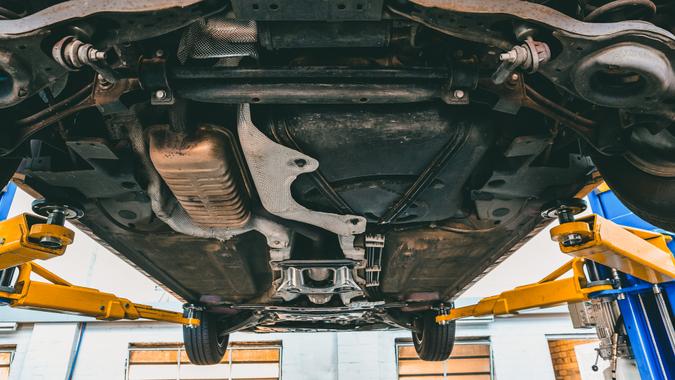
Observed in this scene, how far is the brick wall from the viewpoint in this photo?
793 cm

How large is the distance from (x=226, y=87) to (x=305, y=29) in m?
0.26

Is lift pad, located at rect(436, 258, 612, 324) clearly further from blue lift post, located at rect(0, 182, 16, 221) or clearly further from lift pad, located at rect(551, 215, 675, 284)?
blue lift post, located at rect(0, 182, 16, 221)

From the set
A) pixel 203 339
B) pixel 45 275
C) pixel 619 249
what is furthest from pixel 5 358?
pixel 619 249

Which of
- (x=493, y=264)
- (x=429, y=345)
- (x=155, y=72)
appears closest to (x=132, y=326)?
(x=429, y=345)

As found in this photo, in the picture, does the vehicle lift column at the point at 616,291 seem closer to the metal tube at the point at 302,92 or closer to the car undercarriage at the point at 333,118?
the car undercarriage at the point at 333,118

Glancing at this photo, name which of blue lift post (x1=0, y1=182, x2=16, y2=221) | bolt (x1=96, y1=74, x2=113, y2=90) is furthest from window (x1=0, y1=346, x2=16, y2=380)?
bolt (x1=96, y1=74, x2=113, y2=90)

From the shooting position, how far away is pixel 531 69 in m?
0.88

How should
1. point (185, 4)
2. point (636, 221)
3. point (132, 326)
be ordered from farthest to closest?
point (132, 326), point (636, 221), point (185, 4)

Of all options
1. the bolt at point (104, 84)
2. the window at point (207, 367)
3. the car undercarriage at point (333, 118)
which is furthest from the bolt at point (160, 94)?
the window at point (207, 367)

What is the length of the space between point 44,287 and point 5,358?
656 centimetres

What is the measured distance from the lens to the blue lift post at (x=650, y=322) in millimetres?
2135

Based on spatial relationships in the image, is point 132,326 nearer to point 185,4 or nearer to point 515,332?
point 515,332

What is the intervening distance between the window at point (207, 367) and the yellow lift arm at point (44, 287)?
4.12 m

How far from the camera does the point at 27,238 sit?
1656mm
